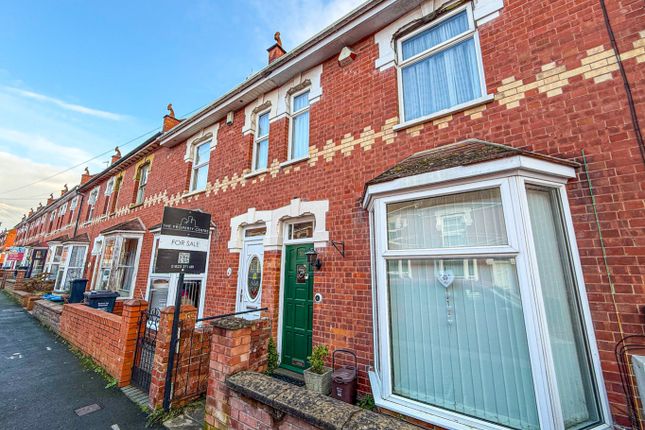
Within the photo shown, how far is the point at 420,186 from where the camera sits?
337 cm

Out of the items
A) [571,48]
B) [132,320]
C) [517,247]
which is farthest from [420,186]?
[132,320]

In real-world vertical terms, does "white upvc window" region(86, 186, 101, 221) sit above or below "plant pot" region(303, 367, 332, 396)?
above

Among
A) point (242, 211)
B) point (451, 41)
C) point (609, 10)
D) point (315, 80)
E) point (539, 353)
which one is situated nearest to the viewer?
point (539, 353)

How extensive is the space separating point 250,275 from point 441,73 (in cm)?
568

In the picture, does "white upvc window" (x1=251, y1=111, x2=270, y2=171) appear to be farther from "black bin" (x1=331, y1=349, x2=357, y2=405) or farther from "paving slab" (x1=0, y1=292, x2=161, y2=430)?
"paving slab" (x1=0, y1=292, x2=161, y2=430)

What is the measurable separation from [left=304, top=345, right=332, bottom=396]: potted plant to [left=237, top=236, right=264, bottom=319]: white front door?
89.1 inches

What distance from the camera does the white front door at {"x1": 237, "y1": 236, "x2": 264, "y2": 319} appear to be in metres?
6.12

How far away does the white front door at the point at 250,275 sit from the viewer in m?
6.12

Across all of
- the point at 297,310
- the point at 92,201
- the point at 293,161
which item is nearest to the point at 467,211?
the point at 297,310

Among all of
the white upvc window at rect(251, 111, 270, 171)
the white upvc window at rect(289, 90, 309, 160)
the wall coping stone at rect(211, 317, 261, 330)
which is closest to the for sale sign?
the wall coping stone at rect(211, 317, 261, 330)

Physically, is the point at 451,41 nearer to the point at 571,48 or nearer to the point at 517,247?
the point at 571,48

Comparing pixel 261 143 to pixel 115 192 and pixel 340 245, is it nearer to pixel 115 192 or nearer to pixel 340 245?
pixel 340 245

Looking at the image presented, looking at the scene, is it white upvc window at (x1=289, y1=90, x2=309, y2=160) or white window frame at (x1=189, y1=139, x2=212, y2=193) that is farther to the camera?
white window frame at (x1=189, y1=139, x2=212, y2=193)

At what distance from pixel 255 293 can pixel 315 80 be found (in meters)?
5.10
